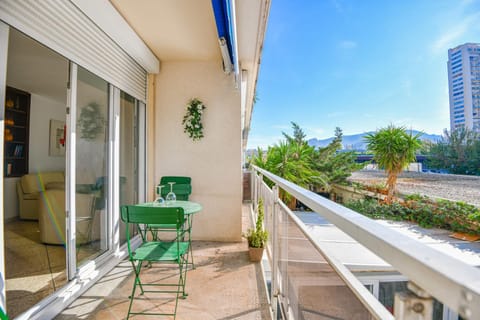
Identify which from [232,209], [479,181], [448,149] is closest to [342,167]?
[448,149]

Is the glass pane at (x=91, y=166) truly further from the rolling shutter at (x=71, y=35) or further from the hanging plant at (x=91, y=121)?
the rolling shutter at (x=71, y=35)

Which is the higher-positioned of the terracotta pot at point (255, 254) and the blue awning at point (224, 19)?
the blue awning at point (224, 19)

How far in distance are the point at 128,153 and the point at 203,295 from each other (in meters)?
2.14

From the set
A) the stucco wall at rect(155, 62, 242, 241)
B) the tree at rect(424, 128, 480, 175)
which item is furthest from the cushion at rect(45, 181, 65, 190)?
the tree at rect(424, 128, 480, 175)

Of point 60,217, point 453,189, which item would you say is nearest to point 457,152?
point 453,189

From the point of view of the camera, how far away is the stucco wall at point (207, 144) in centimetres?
383

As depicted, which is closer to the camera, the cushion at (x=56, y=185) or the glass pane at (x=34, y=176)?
the glass pane at (x=34, y=176)

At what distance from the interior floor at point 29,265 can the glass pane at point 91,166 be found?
0.11 meters

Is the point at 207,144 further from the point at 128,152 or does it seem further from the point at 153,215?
the point at 153,215

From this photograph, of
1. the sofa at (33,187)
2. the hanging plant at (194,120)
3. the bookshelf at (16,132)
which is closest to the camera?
the bookshelf at (16,132)

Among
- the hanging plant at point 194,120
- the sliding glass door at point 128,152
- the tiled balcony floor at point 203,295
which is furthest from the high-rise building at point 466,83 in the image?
the sliding glass door at point 128,152

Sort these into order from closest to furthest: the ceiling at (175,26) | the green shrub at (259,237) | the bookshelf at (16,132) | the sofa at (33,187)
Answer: the bookshelf at (16,132)
the sofa at (33,187)
the ceiling at (175,26)
the green shrub at (259,237)

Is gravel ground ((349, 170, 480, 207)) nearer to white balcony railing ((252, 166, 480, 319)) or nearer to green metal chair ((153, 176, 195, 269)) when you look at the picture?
green metal chair ((153, 176, 195, 269))

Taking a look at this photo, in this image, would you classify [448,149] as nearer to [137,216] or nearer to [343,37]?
[137,216]
